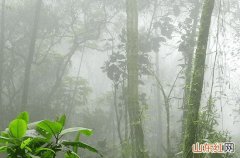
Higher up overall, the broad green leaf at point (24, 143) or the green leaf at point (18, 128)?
the green leaf at point (18, 128)

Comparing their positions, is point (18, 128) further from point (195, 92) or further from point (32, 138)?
point (195, 92)

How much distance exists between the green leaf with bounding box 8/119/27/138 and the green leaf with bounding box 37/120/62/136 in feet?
0.25

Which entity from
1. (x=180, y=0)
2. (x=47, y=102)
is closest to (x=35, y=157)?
(x=180, y=0)

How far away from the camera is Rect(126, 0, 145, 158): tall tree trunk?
510cm

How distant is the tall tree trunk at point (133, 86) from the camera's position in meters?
5.10

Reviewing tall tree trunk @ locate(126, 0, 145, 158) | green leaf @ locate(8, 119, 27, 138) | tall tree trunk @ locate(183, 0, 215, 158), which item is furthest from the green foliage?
tall tree trunk @ locate(126, 0, 145, 158)

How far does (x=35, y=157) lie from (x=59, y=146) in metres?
0.19

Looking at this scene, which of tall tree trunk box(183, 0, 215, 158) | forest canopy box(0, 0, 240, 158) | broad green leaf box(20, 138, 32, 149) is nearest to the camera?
broad green leaf box(20, 138, 32, 149)

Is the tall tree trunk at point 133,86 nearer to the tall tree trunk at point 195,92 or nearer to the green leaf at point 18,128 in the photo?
the tall tree trunk at point 195,92

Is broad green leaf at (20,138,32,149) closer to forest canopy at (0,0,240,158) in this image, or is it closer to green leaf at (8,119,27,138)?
green leaf at (8,119,27,138)

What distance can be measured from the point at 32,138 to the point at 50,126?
117 millimetres

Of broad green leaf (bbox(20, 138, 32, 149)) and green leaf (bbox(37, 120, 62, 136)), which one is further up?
green leaf (bbox(37, 120, 62, 136))

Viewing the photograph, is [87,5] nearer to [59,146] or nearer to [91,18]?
[91,18]

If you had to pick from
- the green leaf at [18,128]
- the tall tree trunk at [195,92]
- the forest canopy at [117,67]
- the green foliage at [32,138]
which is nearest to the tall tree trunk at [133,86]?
the forest canopy at [117,67]
